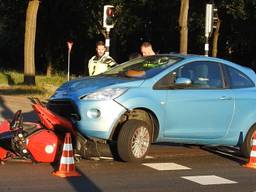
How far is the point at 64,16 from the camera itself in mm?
46312

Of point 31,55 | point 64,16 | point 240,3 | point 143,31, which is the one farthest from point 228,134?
point 143,31

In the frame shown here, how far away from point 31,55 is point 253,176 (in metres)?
17.4

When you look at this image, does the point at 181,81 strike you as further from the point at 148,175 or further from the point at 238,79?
the point at 148,175

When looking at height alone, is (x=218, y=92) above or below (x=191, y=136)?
above

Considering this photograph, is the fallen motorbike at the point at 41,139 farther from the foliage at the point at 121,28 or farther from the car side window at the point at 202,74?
the foliage at the point at 121,28

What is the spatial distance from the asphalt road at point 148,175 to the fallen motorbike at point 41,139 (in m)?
0.18

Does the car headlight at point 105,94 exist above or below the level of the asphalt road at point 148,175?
above

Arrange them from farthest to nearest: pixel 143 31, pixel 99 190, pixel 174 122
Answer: pixel 143 31 → pixel 174 122 → pixel 99 190

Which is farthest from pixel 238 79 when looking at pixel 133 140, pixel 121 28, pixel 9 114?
pixel 121 28

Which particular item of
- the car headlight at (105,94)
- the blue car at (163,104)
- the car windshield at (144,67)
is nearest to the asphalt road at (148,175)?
the blue car at (163,104)

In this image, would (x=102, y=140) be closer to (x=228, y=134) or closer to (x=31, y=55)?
(x=228, y=134)

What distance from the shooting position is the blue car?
923 centimetres

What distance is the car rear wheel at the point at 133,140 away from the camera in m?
9.25

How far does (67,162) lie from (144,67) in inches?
94.1
